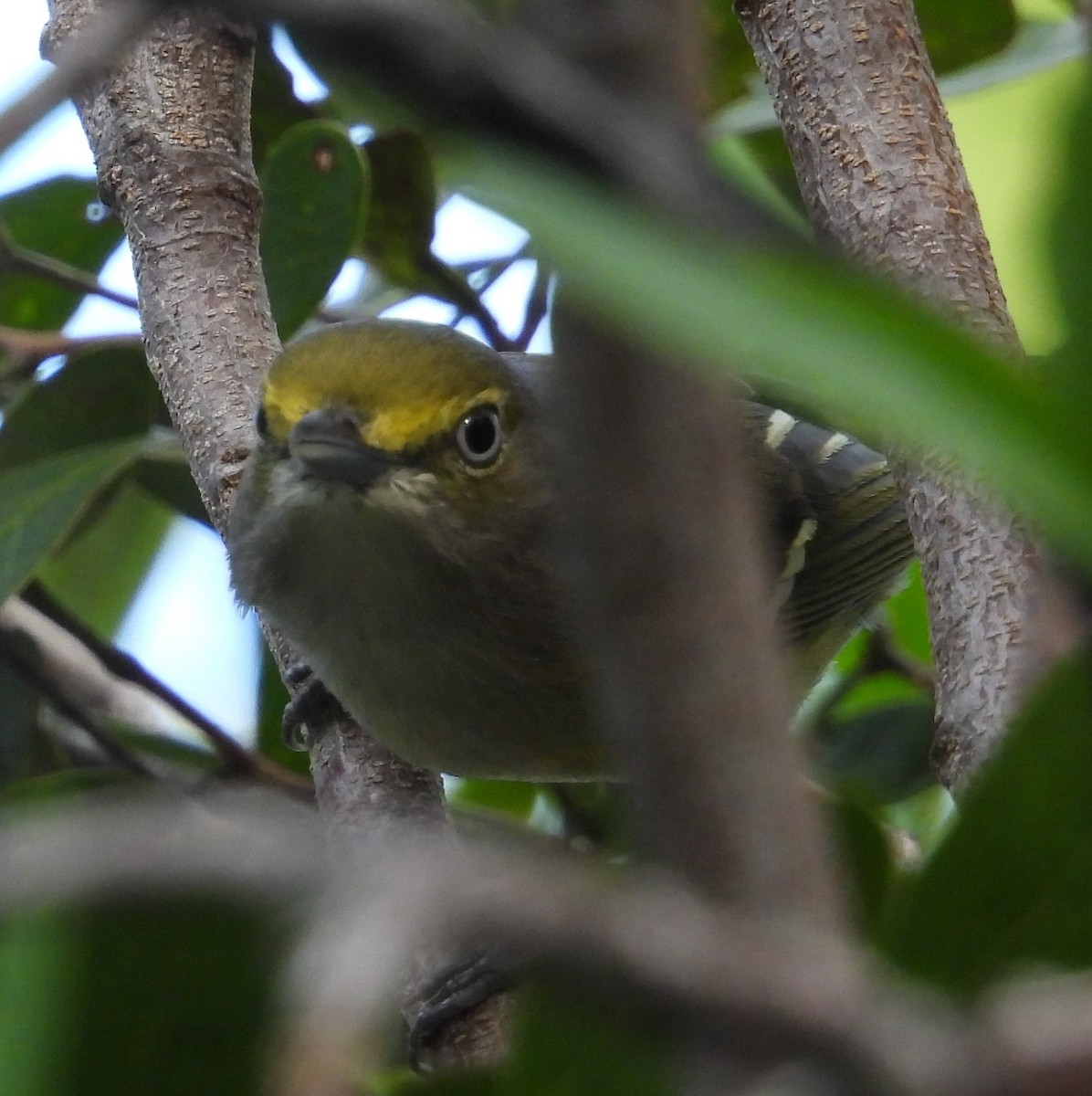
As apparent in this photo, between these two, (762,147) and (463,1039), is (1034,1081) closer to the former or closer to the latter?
(463,1039)

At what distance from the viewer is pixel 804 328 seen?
651 millimetres

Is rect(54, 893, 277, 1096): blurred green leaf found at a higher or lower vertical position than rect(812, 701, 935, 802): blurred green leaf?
higher

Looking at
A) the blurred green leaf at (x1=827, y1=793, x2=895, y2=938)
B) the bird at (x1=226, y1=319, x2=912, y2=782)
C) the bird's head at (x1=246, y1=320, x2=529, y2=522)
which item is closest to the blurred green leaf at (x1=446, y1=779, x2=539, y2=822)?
the bird at (x1=226, y1=319, x2=912, y2=782)

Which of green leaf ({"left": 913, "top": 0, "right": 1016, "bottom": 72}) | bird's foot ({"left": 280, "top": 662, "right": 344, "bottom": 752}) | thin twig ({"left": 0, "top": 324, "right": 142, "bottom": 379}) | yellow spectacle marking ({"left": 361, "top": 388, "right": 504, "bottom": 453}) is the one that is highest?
green leaf ({"left": 913, "top": 0, "right": 1016, "bottom": 72})

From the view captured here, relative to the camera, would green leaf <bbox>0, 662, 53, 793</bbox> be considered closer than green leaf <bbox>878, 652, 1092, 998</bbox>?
No

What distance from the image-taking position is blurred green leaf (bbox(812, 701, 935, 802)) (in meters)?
3.53

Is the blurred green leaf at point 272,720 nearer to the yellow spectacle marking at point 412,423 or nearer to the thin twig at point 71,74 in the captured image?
the yellow spectacle marking at point 412,423

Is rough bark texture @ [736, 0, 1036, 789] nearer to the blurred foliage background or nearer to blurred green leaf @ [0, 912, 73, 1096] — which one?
the blurred foliage background

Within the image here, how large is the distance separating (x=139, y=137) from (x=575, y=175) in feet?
9.86

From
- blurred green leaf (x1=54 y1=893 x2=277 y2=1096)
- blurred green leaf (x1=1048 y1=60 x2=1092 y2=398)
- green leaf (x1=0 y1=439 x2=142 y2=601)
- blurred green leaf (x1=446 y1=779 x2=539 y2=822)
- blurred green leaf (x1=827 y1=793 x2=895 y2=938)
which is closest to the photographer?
blurred green leaf (x1=1048 y1=60 x2=1092 y2=398)

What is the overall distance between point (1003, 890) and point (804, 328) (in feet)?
1.98

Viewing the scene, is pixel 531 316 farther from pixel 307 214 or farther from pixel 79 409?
pixel 79 409

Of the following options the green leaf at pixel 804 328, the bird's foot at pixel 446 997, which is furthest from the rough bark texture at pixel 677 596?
the bird's foot at pixel 446 997

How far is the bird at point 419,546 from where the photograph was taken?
2.81 metres
